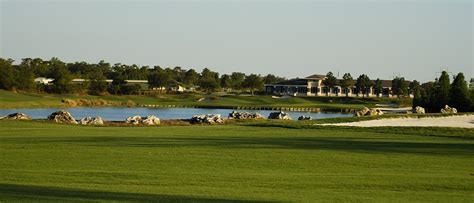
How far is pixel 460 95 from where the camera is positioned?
78000 millimetres

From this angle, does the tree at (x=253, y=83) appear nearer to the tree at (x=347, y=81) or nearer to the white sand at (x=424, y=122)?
the tree at (x=347, y=81)

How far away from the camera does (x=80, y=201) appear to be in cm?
1330

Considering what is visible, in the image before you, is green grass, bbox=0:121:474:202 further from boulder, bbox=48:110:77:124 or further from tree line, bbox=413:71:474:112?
tree line, bbox=413:71:474:112

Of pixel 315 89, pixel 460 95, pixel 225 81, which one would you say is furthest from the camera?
pixel 225 81

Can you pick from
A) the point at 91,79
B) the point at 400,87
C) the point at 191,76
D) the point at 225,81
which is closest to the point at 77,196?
the point at 91,79

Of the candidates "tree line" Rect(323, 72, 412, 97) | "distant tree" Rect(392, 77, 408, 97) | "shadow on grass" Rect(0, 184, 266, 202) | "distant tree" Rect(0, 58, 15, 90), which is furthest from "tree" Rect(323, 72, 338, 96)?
"shadow on grass" Rect(0, 184, 266, 202)

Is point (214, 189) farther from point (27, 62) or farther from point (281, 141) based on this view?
point (27, 62)

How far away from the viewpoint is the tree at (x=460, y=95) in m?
77.3

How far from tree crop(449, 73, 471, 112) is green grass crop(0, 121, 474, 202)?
157ft

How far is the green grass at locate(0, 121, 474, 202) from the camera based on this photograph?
1460 cm

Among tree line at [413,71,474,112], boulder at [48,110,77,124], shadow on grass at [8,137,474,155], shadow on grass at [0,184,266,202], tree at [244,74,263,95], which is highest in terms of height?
tree at [244,74,263,95]

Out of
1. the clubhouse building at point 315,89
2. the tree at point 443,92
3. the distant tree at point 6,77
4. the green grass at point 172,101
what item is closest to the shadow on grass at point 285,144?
the tree at point 443,92

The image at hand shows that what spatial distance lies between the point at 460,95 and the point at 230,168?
6385cm

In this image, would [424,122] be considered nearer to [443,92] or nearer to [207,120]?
[207,120]
